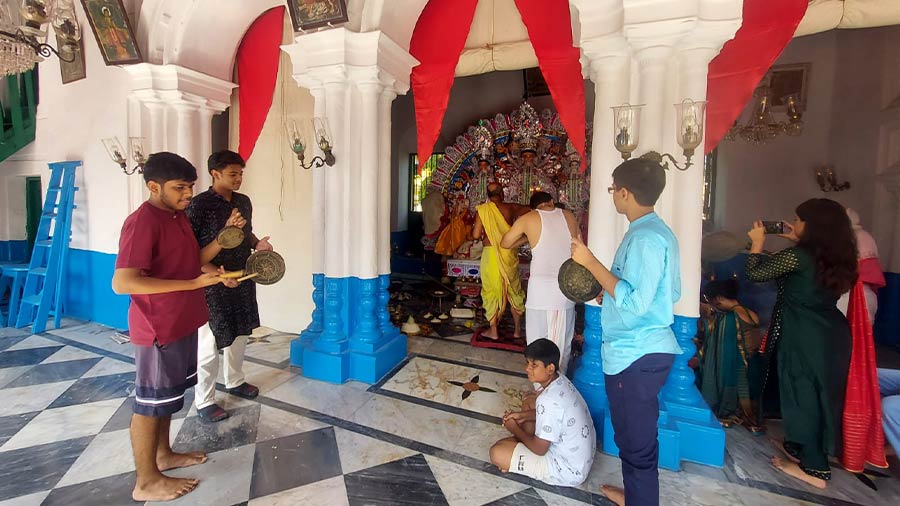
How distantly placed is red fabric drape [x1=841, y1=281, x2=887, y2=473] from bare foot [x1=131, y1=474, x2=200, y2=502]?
3495 millimetres

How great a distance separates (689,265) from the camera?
2.39 m

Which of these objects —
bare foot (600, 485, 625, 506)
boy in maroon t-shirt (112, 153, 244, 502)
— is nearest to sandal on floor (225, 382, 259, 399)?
boy in maroon t-shirt (112, 153, 244, 502)

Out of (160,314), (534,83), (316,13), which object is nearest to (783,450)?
(160,314)

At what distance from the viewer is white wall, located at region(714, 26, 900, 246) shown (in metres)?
5.40

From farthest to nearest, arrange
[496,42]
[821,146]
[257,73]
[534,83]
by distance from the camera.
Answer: [534,83]
[821,146]
[257,73]
[496,42]

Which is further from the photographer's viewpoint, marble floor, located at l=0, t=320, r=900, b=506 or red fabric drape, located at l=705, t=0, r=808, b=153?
red fabric drape, located at l=705, t=0, r=808, b=153

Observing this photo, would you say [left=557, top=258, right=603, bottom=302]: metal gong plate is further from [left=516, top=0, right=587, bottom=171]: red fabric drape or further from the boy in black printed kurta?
the boy in black printed kurta

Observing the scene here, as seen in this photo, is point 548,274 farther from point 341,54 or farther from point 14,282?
point 14,282

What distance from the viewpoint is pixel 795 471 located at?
224 cm

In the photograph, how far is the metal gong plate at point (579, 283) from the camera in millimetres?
1693

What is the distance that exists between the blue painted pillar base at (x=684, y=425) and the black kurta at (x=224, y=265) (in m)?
2.51

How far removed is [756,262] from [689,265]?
1.24ft

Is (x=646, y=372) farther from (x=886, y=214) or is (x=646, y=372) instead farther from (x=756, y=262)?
(x=886, y=214)

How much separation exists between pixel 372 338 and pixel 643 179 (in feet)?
8.19
